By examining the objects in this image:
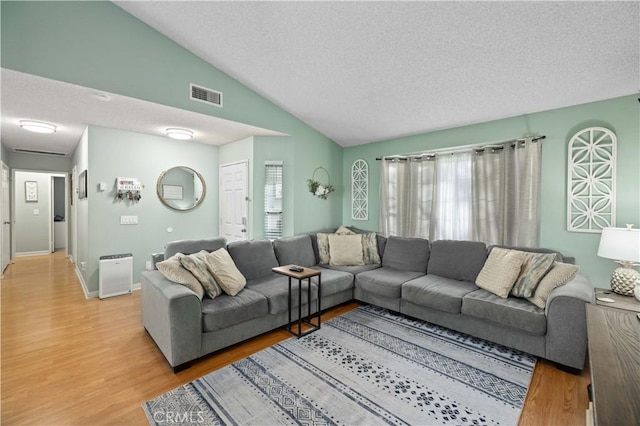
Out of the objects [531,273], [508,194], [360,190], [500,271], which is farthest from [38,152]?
[531,273]

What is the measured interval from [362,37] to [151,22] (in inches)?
88.5

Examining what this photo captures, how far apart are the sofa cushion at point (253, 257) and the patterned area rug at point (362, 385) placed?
0.98 m

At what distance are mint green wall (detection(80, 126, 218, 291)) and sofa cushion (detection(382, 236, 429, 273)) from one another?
327 centimetres

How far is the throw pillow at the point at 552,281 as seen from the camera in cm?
251

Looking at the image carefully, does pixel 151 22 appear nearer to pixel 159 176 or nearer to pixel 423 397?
pixel 159 176

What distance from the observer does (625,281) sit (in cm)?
250

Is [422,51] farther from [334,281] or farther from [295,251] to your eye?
[295,251]

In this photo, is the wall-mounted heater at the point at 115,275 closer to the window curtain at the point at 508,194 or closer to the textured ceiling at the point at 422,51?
the textured ceiling at the point at 422,51

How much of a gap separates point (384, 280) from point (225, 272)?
1828mm

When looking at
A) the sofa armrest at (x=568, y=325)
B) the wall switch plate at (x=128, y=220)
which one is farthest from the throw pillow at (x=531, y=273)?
the wall switch plate at (x=128, y=220)

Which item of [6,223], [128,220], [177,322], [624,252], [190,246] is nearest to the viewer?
[177,322]

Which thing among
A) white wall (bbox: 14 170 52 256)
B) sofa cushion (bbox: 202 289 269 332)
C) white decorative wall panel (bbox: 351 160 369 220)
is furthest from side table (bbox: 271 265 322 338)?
white wall (bbox: 14 170 52 256)

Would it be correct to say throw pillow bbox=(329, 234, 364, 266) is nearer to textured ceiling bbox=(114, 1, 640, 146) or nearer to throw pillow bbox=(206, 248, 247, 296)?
throw pillow bbox=(206, 248, 247, 296)

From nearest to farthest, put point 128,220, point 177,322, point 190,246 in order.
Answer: point 177,322
point 190,246
point 128,220
